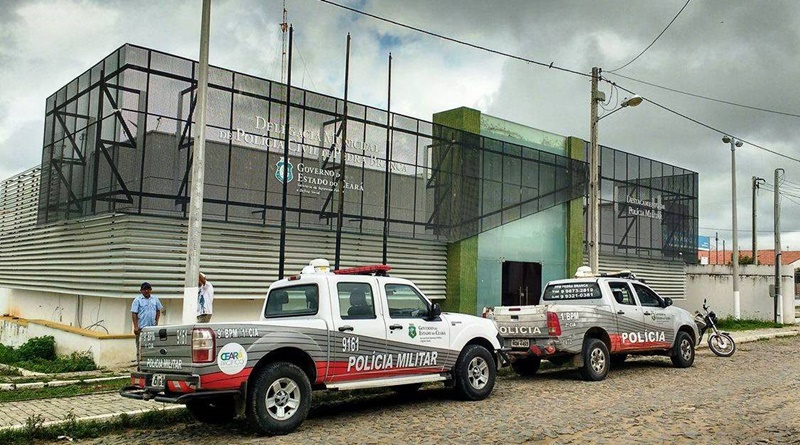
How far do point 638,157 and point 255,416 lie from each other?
22.8 meters

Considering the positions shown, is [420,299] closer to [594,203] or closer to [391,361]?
[391,361]

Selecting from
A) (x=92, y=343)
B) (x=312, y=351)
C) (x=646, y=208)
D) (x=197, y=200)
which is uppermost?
(x=646, y=208)

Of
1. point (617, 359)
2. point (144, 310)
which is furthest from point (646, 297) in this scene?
point (144, 310)

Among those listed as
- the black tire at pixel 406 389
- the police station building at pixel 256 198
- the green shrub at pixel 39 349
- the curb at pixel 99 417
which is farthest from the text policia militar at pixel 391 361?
the green shrub at pixel 39 349

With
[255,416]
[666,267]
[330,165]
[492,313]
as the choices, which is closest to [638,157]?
[666,267]

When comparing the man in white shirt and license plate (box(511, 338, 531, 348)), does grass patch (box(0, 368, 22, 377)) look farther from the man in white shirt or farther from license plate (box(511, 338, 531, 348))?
license plate (box(511, 338, 531, 348))

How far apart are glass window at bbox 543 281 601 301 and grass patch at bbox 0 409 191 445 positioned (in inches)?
313

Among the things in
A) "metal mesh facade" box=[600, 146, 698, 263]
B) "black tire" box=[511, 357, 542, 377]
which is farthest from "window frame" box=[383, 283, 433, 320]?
"metal mesh facade" box=[600, 146, 698, 263]

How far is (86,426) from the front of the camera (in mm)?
8203

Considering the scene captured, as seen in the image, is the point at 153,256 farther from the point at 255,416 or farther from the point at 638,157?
the point at 638,157

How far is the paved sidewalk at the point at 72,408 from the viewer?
842 cm

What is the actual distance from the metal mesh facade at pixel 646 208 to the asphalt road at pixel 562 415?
1339 centimetres

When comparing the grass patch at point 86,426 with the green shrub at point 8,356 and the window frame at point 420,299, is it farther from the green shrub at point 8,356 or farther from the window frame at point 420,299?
the green shrub at point 8,356

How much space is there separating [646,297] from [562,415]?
6.08 meters
